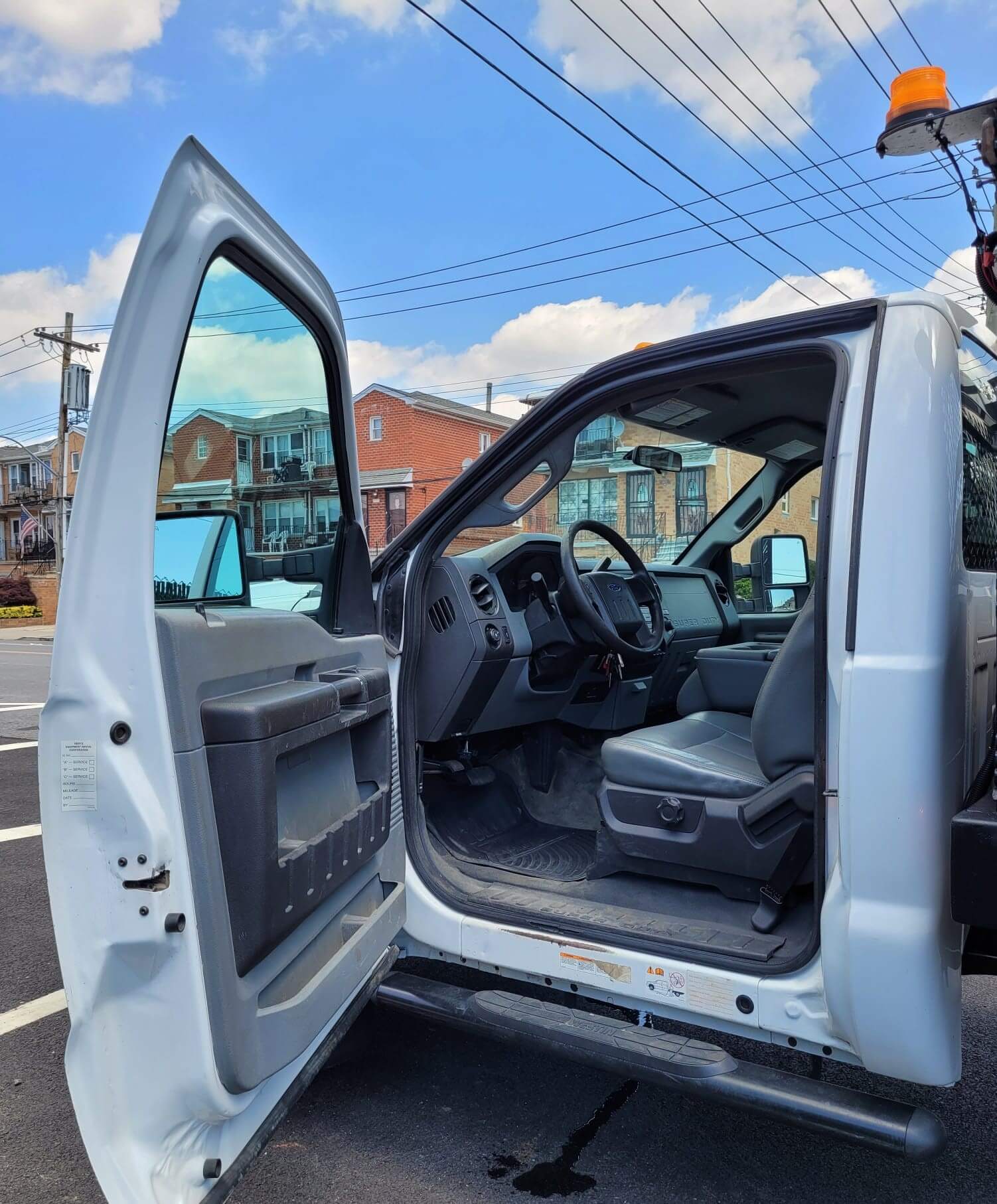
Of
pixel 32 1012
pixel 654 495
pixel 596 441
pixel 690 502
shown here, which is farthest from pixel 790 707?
pixel 32 1012

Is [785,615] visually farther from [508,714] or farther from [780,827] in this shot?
[780,827]

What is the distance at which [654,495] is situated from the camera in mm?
3809

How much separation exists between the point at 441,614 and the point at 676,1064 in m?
1.56

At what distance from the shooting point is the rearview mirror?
135 inches

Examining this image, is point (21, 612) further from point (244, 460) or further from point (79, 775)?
point (79, 775)

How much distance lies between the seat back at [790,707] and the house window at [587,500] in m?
1.09

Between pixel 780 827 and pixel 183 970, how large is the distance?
1507mm

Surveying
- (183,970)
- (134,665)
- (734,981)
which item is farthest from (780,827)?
(134,665)

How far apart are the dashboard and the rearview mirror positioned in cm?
44

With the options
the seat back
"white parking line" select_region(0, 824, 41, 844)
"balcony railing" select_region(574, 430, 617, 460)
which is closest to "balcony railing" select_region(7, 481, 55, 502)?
"white parking line" select_region(0, 824, 41, 844)

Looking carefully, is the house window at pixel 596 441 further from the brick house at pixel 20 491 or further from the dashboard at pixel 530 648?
the brick house at pixel 20 491

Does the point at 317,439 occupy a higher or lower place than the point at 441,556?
higher

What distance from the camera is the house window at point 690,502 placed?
391 centimetres

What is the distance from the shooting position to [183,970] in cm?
165
